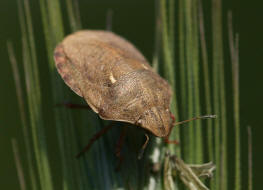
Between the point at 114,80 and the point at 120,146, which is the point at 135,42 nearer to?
the point at 114,80

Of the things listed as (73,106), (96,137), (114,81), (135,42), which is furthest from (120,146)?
(135,42)

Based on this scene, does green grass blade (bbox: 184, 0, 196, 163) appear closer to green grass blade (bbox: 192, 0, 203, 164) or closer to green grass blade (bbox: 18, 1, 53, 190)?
green grass blade (bbox: 192, 0, 203, 164)

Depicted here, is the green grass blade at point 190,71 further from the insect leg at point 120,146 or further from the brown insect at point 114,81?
the insect leg at point 120,146

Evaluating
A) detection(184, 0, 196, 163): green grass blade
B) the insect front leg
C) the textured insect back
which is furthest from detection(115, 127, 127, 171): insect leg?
detection(184, 0, 196, 163): green grass blade

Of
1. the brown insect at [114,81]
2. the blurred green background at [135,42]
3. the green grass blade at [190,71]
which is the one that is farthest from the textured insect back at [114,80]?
the blurred green background at [135,42]

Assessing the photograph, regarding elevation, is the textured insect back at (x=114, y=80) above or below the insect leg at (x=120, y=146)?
above

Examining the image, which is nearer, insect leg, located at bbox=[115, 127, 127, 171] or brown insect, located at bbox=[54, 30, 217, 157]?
insect leg, located at bbox=[115, 127, 127, 171]

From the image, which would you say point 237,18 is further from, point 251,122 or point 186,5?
point 186,5
